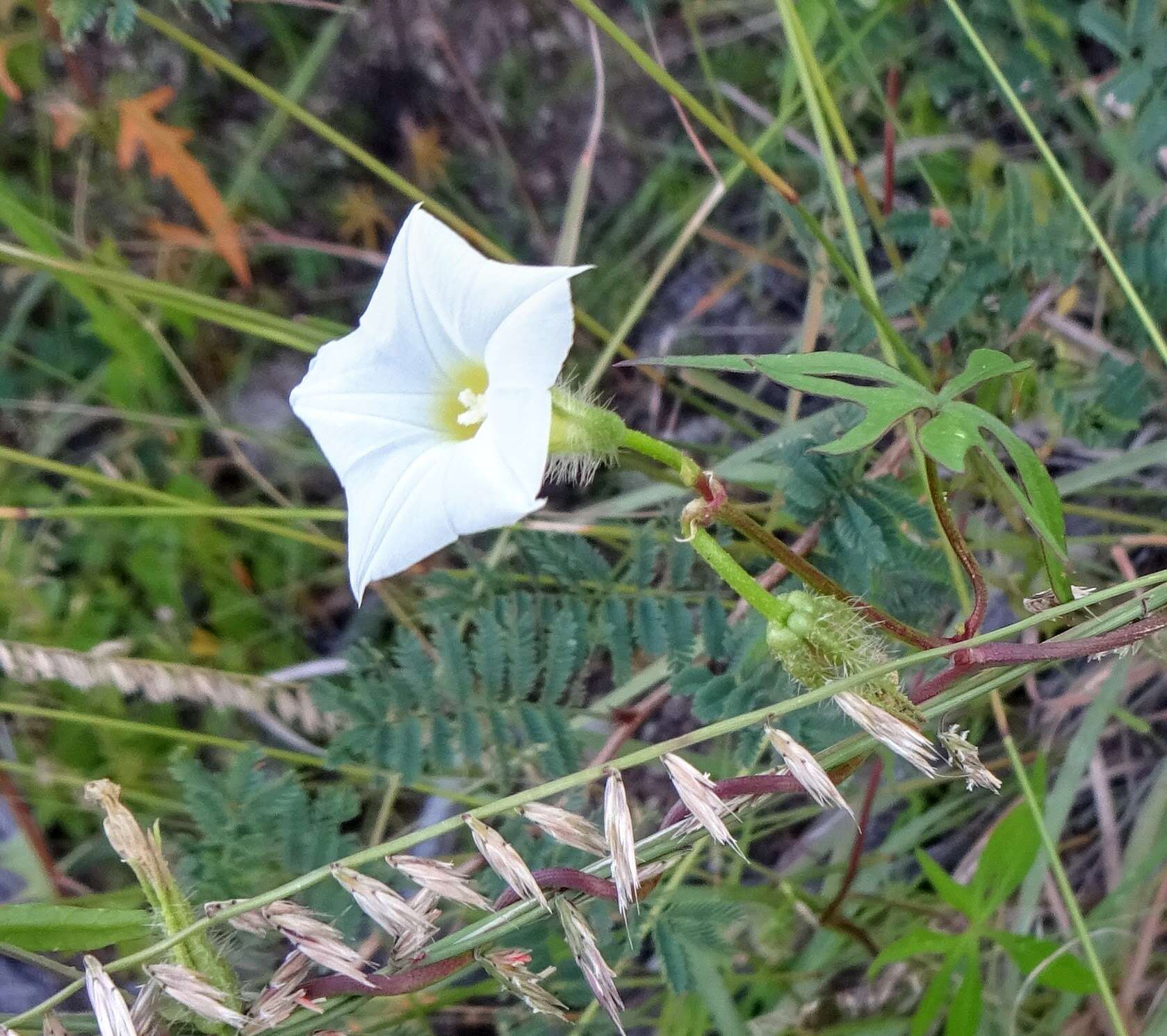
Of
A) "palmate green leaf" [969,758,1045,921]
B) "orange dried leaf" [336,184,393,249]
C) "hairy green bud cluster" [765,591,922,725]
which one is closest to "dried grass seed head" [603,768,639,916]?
"hairy green bud cluster" [765,591,922,725]

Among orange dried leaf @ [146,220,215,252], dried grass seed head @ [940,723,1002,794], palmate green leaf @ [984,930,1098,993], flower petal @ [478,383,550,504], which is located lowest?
palmate green leaf @ [984,930,1098,993]

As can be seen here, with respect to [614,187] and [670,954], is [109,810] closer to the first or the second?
[670,954]

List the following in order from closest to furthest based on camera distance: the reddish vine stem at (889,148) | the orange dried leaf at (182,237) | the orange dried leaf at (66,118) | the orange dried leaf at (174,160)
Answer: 1. the reddish vine stem at (889,148)
2. the orange dried leaf at (174,160)
3. the orange dried leaf at (66,118)
4. the orange dried leaf at (182,237)

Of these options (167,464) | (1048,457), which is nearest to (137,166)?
(167,464)

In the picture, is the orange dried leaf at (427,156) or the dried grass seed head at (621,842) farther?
the orange dried leaf at (427,156)

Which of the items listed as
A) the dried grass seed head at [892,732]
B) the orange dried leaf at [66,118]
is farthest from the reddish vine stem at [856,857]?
the orange dried leaf at [66,118]

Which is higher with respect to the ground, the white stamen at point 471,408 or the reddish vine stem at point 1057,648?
the white stamen at point 471,408

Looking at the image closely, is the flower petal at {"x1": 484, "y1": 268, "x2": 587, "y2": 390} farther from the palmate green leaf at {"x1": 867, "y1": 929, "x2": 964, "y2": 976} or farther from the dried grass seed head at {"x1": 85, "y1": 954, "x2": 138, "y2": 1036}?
the palmate green leaf at {"x1": 867, "y1": 929, "x2": 964, "y2": 976}

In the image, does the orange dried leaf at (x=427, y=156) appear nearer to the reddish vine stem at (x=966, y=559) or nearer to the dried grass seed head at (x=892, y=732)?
the reddish vine stem at (x=966, y=559)
